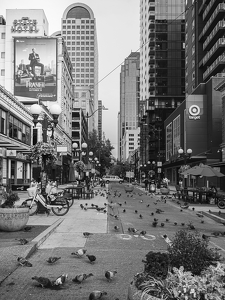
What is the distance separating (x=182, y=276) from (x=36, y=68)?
61.7 m

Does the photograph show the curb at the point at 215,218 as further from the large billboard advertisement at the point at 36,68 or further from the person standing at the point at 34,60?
the person standing at the point at 34,60

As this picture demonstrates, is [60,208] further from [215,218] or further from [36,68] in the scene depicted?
[36,68]

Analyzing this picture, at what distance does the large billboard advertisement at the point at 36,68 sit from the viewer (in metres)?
61.6

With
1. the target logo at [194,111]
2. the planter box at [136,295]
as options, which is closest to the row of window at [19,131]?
the target logo at [194,111]

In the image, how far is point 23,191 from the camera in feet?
123

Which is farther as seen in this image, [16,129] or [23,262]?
[16,129]

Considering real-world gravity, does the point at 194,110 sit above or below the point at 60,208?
above

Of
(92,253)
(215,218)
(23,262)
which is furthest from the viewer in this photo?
(215,218)

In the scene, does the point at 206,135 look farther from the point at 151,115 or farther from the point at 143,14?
the point at 143,14

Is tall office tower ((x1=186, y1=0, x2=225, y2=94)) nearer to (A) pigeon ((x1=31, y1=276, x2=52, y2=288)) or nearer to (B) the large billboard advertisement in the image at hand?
(B) the large billboard advertisement

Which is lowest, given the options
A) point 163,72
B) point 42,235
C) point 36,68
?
point 42,235

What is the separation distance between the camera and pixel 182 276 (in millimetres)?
3465

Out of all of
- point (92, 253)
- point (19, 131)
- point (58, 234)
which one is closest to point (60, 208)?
point (58, 234)

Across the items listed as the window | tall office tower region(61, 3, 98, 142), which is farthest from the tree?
tall office tower region(61, 3, 98, 142)
